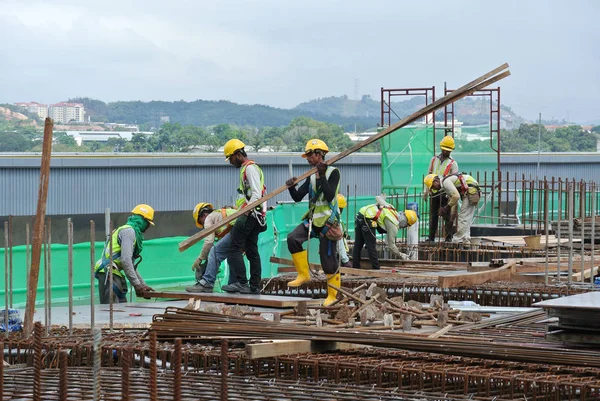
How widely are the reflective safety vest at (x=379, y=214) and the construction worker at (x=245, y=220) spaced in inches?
146

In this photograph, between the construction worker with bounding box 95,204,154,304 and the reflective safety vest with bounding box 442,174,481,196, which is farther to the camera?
the reflective safety vest with bounding box 442,174,481,196

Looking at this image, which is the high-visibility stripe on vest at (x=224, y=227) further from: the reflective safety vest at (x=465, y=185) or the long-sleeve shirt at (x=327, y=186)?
the reflective safety vest at (x=465, y=185)

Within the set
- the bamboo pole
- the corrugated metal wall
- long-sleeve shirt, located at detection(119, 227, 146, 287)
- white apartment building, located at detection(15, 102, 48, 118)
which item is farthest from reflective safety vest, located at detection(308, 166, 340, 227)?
white apartment building, located at detection(15, 102, 48, 118)

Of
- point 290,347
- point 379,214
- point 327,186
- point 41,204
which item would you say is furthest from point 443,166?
point 41,204

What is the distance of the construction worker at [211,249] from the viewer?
12205mm

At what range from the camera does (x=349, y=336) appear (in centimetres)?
835

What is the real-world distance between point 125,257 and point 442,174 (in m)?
7.94

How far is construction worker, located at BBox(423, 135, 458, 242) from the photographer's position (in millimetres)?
18766

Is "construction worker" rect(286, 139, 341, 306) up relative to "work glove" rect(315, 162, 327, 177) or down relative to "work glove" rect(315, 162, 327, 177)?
down

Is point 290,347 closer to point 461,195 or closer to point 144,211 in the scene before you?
point 144,211

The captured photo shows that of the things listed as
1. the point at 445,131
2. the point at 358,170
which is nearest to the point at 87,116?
the point at 358,170

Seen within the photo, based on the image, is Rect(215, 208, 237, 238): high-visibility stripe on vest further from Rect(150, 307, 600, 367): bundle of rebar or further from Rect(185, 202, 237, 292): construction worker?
Rect(150, 307, 600, 367): bundle of rebar

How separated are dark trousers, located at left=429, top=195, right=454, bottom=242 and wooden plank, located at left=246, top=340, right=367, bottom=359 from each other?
10787mm

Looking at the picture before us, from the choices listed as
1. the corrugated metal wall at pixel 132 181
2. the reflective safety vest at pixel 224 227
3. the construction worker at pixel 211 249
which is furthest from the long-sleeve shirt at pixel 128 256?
the corrugated metal wall at pixel 132 181
